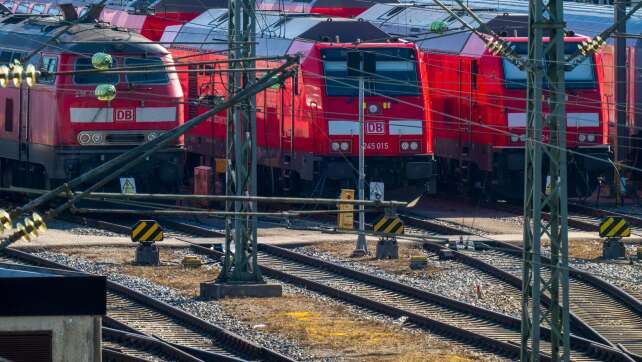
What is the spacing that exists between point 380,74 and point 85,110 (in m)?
5.37

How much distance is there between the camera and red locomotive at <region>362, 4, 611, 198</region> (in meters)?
31.7

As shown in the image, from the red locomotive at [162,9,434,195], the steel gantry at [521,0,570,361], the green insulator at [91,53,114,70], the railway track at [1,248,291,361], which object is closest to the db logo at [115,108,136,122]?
the red locomotive at [162,9,434,195]

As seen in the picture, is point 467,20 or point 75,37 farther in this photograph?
point 467,20

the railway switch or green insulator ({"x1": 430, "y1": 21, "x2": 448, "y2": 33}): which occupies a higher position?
green insulator ({"x1": 430, "y1": 21, "x2": 448, "y2": 33})

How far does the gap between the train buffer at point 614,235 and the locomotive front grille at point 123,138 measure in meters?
8.78

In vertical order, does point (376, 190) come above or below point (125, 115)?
below

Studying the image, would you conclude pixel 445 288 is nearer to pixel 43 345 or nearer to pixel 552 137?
pixel 552 137

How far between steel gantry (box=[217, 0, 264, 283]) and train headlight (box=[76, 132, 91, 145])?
6.46 metres

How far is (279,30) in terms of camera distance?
3331 cm

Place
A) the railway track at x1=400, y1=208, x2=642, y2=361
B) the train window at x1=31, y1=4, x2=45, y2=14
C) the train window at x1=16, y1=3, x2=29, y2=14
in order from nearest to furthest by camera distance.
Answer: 1. the railway track at x1=400, y1=208, x2=642, y2=361
2. the train window at x1=31, y1=4, x2=45, y2=14
3. the train window at x1=16, y1=3, x2=29, y2=14

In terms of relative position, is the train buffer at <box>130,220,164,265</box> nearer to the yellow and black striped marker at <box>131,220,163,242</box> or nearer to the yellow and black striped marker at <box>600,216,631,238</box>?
the yellow and black striped marker at <box>131,220,163,242</box>

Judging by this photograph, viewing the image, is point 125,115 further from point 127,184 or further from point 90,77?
point 127,184

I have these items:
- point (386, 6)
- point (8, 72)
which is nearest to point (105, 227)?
point (386, 6)

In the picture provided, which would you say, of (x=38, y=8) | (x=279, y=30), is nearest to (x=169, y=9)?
(x=38, y=8)
